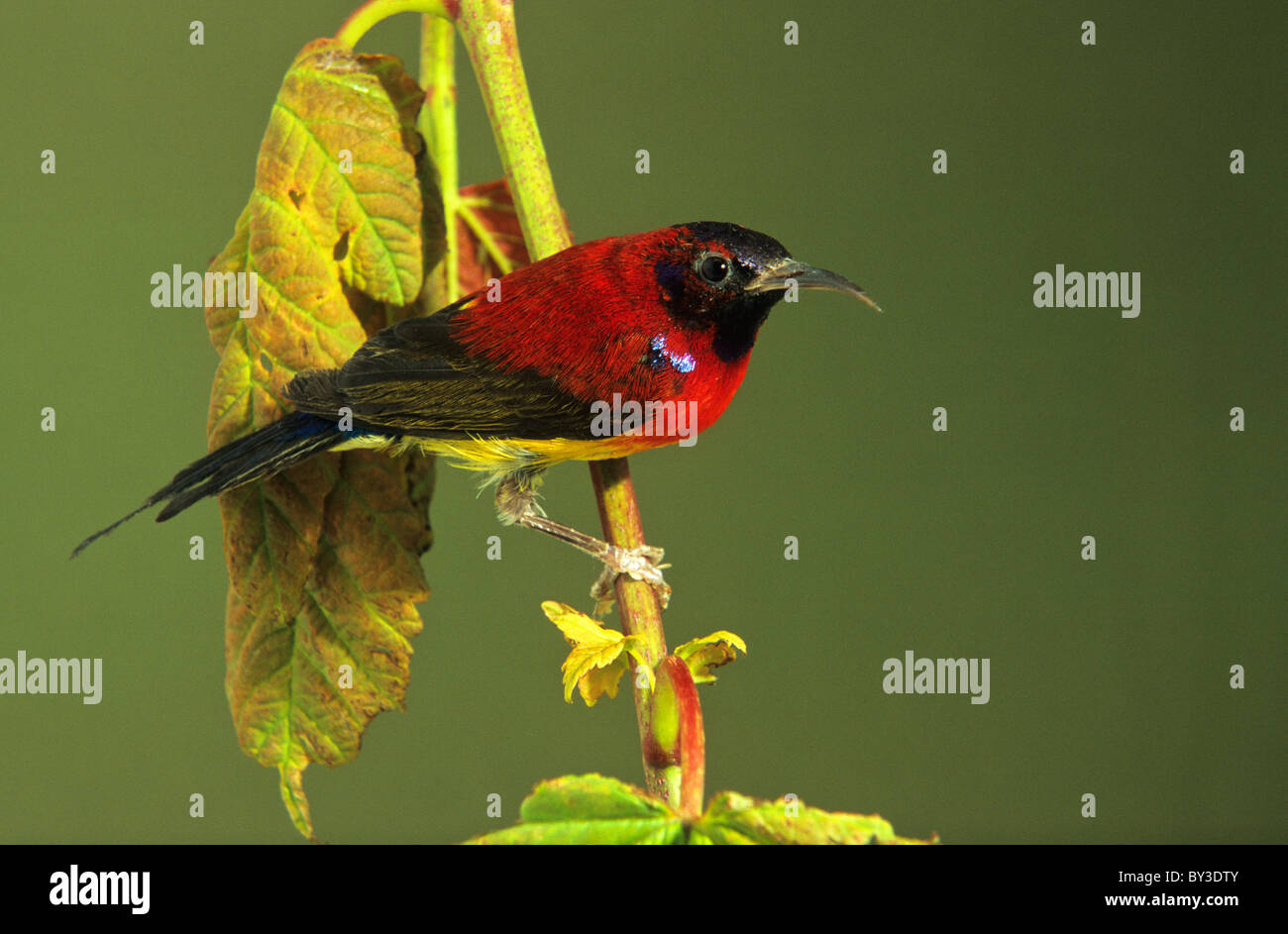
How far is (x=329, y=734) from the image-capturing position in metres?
1.21

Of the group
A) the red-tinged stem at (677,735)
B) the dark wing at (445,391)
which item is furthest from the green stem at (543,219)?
the dark wing at (445,391)

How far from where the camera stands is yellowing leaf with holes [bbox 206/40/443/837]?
113 centimetres

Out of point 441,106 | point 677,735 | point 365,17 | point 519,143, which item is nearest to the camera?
point 677,735

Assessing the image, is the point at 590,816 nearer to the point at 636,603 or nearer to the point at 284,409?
the point at 636,603

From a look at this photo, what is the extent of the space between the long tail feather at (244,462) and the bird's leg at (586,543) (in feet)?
1.00

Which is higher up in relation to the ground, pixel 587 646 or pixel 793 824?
pixel 587 646

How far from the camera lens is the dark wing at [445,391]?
120 centimetres

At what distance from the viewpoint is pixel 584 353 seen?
3.97 feet

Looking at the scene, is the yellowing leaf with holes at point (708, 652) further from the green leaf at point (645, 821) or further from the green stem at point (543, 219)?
the green leaf at point (645, 821)

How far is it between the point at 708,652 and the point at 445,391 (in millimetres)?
447

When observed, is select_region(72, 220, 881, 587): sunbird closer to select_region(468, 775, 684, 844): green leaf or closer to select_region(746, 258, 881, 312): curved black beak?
select_region(746, 258, 881, 312): curved black beak

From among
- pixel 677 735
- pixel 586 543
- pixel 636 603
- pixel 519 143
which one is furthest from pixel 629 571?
pixel 519 143

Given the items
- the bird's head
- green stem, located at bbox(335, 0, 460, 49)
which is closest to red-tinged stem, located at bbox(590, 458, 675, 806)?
the bird's head

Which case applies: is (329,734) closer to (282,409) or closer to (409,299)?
(282,409)
